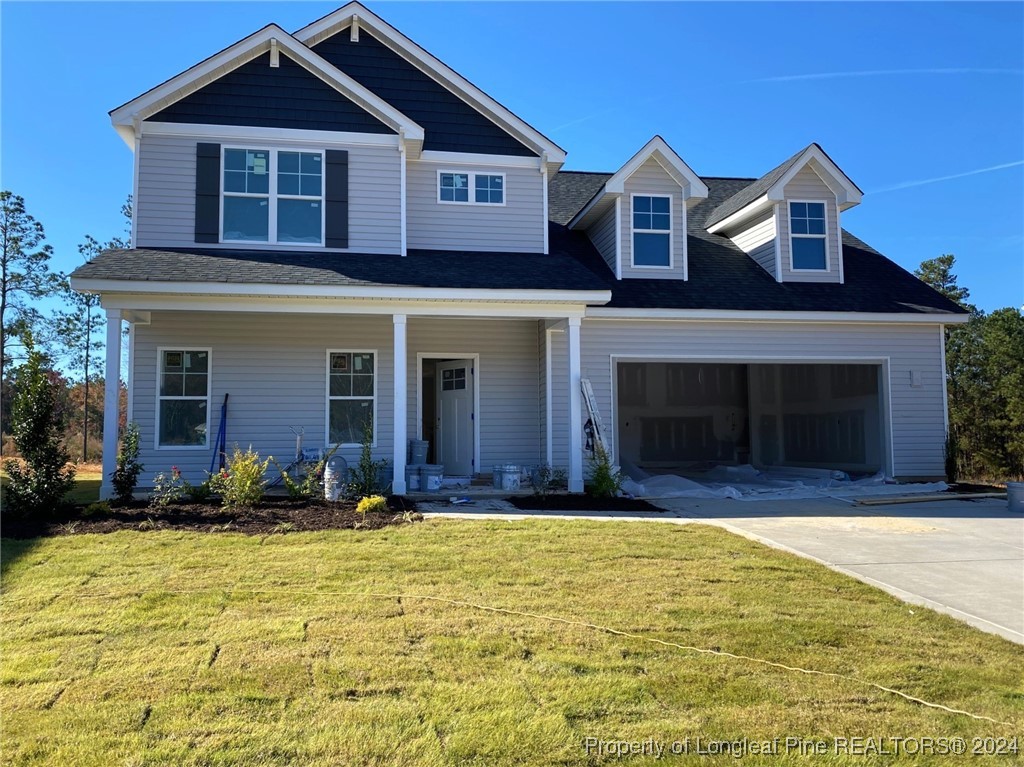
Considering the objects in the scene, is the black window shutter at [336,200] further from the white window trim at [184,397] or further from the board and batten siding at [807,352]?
the board and batten siding at [807,352]

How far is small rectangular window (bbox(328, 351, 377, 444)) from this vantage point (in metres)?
13.1

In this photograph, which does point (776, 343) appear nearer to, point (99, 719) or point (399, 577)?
point (399, 577)

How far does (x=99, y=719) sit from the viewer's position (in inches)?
136

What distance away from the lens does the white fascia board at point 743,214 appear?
1485 centimetres

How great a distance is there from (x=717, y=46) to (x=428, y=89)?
17.2 feet

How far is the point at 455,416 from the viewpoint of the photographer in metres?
14.3

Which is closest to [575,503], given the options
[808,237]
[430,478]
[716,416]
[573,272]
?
[430,478]

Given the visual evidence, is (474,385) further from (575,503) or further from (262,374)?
(575,503)

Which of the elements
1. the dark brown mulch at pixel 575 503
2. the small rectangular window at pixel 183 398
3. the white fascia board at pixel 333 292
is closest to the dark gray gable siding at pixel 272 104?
the white fascia board at pixel 333 292

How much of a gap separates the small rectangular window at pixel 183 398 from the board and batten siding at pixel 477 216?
424 centimetres

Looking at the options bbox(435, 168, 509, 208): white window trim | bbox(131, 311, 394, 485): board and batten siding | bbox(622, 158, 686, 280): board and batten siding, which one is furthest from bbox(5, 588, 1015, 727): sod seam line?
bbox(622, 158, 686, 280): board and batten siding

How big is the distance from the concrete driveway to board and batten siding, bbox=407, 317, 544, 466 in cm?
346

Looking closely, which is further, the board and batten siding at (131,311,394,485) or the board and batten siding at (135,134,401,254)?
the board and batten siding at (131,311,394,485)

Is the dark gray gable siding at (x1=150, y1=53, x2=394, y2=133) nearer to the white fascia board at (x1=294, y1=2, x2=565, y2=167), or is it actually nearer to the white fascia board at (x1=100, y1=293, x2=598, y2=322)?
the white fascia board at (x1=294, y1=2, x2=565, y2=167)
